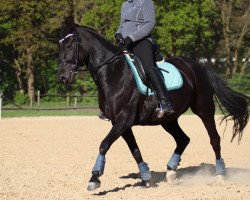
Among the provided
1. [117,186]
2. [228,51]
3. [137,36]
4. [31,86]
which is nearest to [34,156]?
[117,186]

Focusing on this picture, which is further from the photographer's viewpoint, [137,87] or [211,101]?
[211,101]

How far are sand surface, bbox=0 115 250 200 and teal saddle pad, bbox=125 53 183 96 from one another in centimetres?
151

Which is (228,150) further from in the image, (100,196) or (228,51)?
(228,51)

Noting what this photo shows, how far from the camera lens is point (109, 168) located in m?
10.4

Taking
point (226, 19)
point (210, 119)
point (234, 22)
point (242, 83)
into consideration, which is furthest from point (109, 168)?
point (234, 22)

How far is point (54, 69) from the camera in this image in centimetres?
5319

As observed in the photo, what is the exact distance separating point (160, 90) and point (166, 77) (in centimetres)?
49

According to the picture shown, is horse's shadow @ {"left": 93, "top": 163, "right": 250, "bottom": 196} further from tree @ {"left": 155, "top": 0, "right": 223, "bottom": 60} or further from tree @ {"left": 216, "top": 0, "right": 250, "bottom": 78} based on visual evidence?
tree @ {"left": 216, "top": 0, "right": 250, "bottom": 78}

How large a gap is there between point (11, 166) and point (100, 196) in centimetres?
346

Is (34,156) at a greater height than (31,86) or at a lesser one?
greater

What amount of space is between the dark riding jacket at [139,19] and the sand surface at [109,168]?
7.73 feet

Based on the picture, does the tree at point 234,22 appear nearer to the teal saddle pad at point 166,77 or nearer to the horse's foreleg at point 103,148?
the teal saddle pad at point 166,77

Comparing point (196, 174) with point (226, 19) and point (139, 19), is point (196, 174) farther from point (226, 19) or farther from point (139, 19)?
point (226, 19)

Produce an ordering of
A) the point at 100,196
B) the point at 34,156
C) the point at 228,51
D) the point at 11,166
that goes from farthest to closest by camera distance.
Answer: the point at 228,51 < the point at 34,156 < the point at 11,166 < the point at 100,196
